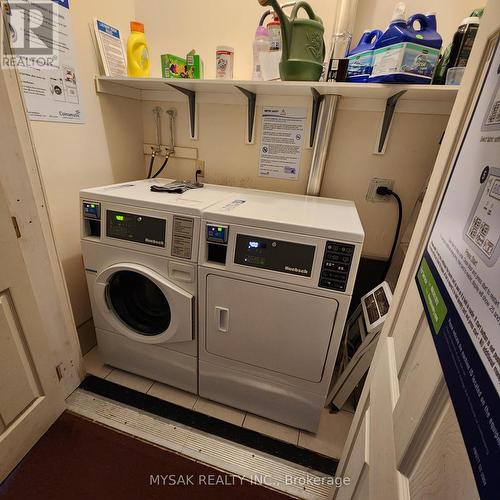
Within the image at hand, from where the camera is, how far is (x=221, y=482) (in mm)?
1201

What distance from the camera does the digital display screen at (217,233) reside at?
112cm

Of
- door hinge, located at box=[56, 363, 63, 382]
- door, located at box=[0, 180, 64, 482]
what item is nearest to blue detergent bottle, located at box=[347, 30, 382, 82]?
door, located at box=[0, 180, 64, 482]

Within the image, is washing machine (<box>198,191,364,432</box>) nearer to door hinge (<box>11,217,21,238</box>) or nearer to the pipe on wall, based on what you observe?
the pipe on wall

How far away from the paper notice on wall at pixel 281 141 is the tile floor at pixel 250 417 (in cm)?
144

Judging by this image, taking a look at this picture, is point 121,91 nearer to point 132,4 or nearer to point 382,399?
point 132,4

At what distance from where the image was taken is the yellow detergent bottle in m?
1.51

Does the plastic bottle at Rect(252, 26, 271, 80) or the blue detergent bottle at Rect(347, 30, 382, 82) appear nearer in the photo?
the blue detergent bottle at Rect(347, 30, 382, 82)

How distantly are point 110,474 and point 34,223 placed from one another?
45.4 inches

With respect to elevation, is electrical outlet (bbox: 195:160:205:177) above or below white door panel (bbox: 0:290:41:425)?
above

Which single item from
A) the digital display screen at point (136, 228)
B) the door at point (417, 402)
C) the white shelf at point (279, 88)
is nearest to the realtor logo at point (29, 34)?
the white shelf at point (279, 88)

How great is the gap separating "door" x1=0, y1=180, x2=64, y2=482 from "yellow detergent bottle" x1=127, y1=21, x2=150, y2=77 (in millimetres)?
1076

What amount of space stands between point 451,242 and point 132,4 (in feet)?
7.25

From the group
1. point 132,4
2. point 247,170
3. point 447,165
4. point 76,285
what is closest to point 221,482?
point 76,285

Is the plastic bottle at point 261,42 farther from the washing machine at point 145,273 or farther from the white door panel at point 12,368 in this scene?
the white door panel at point 12,368
